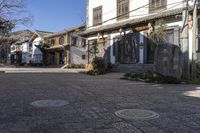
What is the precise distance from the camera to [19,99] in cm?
923

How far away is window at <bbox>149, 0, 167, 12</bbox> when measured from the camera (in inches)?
879

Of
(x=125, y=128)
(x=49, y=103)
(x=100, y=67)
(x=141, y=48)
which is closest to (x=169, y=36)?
(x=141, y=48)

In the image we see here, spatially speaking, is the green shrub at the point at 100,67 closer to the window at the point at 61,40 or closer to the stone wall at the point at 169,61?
the stone wall at the point at 169,61

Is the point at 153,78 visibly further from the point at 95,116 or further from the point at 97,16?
the point at 97,16

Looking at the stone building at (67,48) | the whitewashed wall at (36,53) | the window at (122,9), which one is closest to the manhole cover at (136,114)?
the window at (122,9)

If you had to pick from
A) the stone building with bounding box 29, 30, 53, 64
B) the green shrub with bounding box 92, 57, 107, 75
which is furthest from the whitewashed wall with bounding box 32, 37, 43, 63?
the green shrub with bounding box 92, 57, 107, 75

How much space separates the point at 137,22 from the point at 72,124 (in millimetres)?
18422

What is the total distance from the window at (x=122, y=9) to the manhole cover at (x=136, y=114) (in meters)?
19.7

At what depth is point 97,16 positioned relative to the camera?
30.7 m

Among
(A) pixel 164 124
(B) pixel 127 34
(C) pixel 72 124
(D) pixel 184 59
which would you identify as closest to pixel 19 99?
(C) pixel 72 124

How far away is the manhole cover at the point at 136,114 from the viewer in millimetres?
6633

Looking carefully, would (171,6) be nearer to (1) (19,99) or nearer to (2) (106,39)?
(2) (106,39)

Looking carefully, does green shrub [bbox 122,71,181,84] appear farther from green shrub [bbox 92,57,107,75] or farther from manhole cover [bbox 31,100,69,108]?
manhole cover [bbox 31,100,69,108]

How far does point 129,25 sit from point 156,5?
9.27 ft
